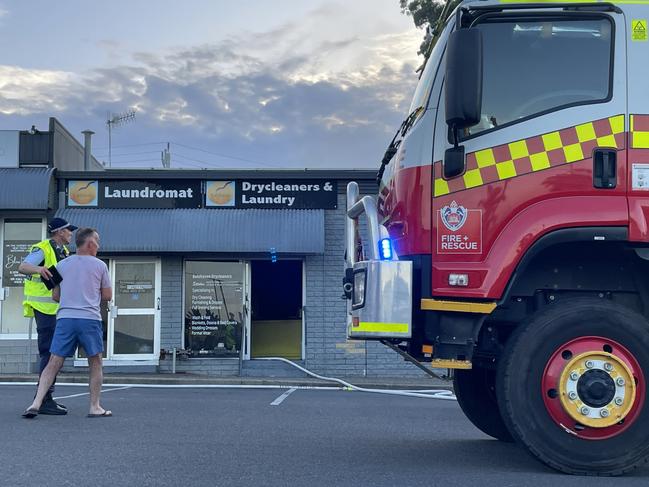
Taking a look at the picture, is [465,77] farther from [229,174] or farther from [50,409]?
[229,174]

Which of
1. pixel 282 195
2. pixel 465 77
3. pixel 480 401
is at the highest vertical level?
pixel 282 195

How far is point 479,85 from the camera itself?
475 cm

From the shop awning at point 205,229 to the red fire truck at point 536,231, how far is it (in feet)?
34.5

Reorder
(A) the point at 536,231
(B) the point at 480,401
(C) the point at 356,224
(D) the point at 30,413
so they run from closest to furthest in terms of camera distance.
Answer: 1. (A) the point at 536,231
2. (C) the point at 356,224
3. (B) the point at 480,401
4. (D) the point at 30,413

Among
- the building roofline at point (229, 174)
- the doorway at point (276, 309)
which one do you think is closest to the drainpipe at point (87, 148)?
the building roofline at point (229, 174)

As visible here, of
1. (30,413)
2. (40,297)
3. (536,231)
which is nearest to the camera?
(536,231)

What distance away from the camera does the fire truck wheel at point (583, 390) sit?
4488mm

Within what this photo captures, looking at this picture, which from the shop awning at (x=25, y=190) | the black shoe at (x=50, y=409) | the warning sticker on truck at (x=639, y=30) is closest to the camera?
the warning sticker on truck at (x=639, y=30)

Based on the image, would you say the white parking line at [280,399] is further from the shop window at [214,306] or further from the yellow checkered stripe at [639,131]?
the yellow checkered stripe at [639,131]

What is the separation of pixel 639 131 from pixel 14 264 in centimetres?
1426

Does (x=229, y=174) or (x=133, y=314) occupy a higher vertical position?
(x=229, y=174)

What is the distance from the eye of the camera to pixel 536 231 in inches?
185

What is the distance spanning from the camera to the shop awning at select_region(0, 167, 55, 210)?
52.1 ft

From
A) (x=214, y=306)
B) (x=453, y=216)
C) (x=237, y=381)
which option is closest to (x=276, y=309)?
(x=214, y=306)
